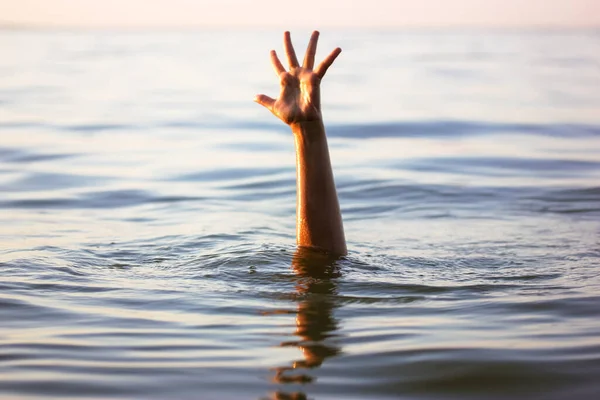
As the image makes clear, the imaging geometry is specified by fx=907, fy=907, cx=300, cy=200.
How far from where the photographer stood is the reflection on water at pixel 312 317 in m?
3.55

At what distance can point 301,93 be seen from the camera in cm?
519

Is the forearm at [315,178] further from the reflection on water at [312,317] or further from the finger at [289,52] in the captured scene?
the finger at [289,52]

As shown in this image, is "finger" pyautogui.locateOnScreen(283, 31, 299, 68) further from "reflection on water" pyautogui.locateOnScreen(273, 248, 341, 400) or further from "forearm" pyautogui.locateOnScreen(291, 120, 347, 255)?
"reflection on water" pyautogui.locateOnScreen(273, 248, 341, 400)

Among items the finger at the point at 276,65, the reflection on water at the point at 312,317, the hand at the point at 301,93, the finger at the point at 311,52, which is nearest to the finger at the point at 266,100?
the hand at the point at 301,93

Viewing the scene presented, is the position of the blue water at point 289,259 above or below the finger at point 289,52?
below

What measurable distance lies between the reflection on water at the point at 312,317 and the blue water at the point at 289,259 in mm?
13

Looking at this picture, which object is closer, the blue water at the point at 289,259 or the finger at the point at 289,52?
the blue water at the point at 289,259

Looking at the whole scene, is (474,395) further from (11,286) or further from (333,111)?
(333,111)

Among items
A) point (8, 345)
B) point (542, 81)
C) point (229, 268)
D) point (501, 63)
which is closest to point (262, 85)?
point (542, 81)

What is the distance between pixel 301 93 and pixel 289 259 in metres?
1.00

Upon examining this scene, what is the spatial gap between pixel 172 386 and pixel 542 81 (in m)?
17.6

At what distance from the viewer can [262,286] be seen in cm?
493

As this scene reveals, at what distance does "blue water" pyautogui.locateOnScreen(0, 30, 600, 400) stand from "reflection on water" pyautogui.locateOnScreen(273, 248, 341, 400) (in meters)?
0.01

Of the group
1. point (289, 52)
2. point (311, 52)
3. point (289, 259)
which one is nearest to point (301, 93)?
point (311, 52)
